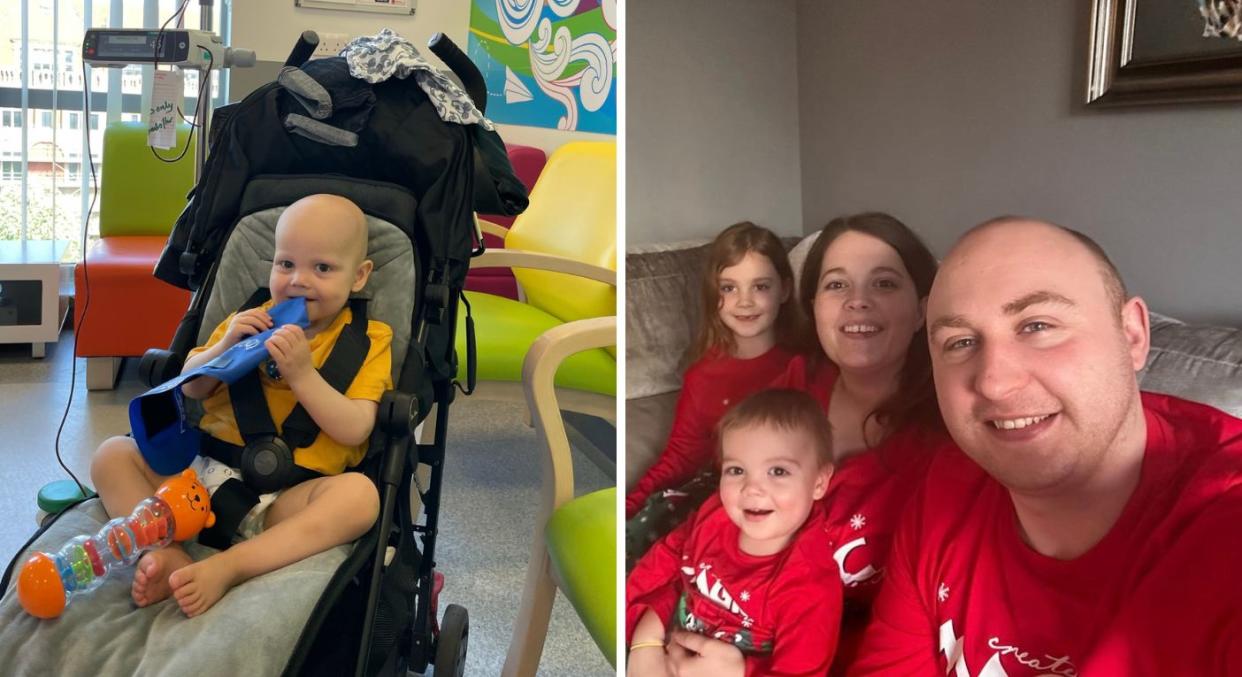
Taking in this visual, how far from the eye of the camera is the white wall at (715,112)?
83cm

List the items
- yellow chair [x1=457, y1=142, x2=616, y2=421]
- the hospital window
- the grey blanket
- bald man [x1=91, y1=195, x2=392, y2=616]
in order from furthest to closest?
the hospital window
yellow chair [x1=457, y1=142, x2=616, y2=421]
bald man [x1=91, y1=195, x2=392, y2=616]
the grey blanket

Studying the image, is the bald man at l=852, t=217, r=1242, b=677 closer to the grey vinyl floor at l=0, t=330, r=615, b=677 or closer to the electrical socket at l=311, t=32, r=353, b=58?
the grey vinyl floor at l=0, t=330, r=615, b=677

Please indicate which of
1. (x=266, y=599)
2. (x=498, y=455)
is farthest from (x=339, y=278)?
(x=498, y=455)

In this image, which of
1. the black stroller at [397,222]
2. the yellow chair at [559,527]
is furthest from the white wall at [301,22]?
the yellow chair at [559,527]

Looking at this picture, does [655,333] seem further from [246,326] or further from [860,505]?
[246,326]

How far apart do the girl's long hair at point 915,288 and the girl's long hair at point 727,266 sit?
20 millimetres

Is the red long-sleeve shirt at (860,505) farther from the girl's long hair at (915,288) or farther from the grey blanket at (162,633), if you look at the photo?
the grey blanket at (162,633)

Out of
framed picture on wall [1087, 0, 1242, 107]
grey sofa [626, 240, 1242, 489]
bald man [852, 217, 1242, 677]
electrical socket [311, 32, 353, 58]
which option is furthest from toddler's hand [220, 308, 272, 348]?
electrical socket [311, 32, 353, 58]

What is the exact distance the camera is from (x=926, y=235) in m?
0.75

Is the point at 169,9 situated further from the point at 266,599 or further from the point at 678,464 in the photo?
the point at 678,464

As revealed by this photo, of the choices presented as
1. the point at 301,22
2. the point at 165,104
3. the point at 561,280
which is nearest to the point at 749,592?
the point at 561,280

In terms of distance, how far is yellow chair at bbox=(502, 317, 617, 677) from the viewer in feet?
4.60

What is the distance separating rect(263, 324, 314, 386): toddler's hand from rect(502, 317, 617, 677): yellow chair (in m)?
0.33

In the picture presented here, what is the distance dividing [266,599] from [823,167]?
0.92m
